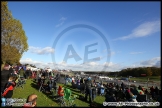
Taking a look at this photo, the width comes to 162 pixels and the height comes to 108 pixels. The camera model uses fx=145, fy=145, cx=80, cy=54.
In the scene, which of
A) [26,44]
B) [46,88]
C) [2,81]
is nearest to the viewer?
[2,81]

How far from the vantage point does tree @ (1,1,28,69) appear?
18.8m

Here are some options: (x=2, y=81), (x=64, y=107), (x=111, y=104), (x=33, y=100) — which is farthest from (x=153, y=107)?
(x=2, y=81)

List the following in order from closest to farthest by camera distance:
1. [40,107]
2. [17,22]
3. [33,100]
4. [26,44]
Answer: [33,100], [40,107], [17,22], [26,44]

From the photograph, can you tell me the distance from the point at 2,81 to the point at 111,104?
22.5 ft

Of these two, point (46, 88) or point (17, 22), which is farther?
point (17, 22)

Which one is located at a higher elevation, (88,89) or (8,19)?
(8,19)

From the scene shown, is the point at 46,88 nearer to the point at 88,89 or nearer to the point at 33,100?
the point at 88,89

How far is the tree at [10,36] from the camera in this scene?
1883 cm

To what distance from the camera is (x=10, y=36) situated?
19938 mm

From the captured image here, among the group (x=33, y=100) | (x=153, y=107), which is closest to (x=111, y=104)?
(x=153, y=107)

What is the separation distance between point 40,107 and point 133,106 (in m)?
5.29

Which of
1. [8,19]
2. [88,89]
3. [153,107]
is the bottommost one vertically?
[153,107]

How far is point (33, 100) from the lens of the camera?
5434 mm

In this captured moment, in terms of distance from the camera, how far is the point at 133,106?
8.31 metres
